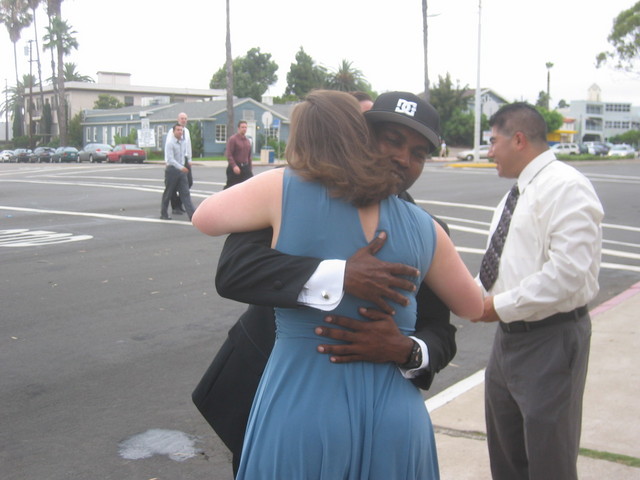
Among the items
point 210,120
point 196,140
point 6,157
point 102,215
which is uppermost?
point 210,120

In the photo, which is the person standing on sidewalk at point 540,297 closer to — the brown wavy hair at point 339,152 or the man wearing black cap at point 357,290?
the man wearing black cap at point 357,290

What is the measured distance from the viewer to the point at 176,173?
47.4 ft

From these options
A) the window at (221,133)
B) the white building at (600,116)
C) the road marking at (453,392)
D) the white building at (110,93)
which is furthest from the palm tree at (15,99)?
the road marking at (453,392)

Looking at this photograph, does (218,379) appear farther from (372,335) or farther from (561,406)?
(561,406)

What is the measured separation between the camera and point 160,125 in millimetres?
62000

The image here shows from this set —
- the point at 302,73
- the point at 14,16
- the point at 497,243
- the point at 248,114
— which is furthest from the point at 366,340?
the point at 302,73

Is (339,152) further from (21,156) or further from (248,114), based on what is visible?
(21,156)

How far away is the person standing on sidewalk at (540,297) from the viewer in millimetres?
2990

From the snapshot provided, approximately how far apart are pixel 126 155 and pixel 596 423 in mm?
44845

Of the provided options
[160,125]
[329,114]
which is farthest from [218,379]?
[160,125]

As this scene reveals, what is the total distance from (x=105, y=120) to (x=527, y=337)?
73.1 m

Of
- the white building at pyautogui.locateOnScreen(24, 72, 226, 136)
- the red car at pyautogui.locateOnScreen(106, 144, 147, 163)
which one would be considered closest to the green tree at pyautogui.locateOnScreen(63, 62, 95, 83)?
the white building at pyautogui.locateOnScreen(24, 72, 226, 136)

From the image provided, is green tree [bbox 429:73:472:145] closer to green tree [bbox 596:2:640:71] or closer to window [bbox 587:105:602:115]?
green tree [bbox 596:2:640:71]

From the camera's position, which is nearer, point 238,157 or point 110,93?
point 238,157
